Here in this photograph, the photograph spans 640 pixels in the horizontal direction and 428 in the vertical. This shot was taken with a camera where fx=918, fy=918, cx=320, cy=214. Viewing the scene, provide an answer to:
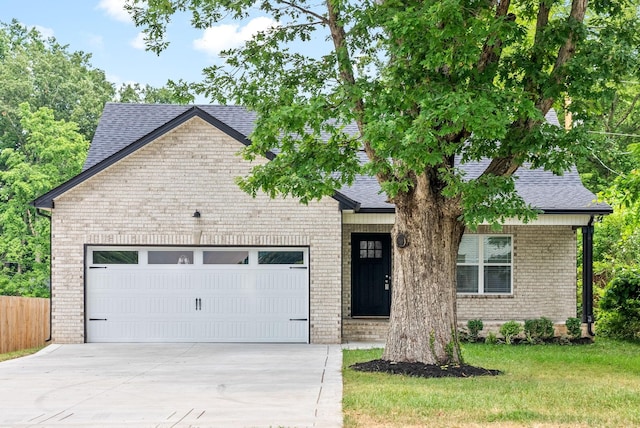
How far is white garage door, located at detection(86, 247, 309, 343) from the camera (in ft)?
70.0

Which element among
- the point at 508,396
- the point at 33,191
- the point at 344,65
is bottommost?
the point at 508,396

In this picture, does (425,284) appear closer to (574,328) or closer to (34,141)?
(574,328)

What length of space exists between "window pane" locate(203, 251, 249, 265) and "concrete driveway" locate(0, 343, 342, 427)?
209 centimetres

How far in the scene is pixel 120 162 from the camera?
2111 cm

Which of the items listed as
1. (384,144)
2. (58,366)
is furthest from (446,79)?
(58,366)

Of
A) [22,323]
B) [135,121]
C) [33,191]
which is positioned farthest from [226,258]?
[33,191]

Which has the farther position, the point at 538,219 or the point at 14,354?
the point at 538,219

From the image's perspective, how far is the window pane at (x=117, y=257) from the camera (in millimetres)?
21391

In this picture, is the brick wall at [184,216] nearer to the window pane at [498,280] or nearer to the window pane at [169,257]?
the window pane at [169,257]

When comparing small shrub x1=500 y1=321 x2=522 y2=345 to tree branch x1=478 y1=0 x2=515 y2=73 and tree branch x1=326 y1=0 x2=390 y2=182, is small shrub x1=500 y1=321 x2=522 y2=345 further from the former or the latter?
tree branch x1=478 y1=0 x2=515 y2=73

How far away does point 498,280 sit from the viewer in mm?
23125

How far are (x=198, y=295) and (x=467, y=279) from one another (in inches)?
266

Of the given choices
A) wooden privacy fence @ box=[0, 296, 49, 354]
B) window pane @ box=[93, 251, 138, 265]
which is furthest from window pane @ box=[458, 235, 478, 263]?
wooden privacy fence @ box=[0, 296, 49, 354]

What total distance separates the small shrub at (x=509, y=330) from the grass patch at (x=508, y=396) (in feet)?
11.6
